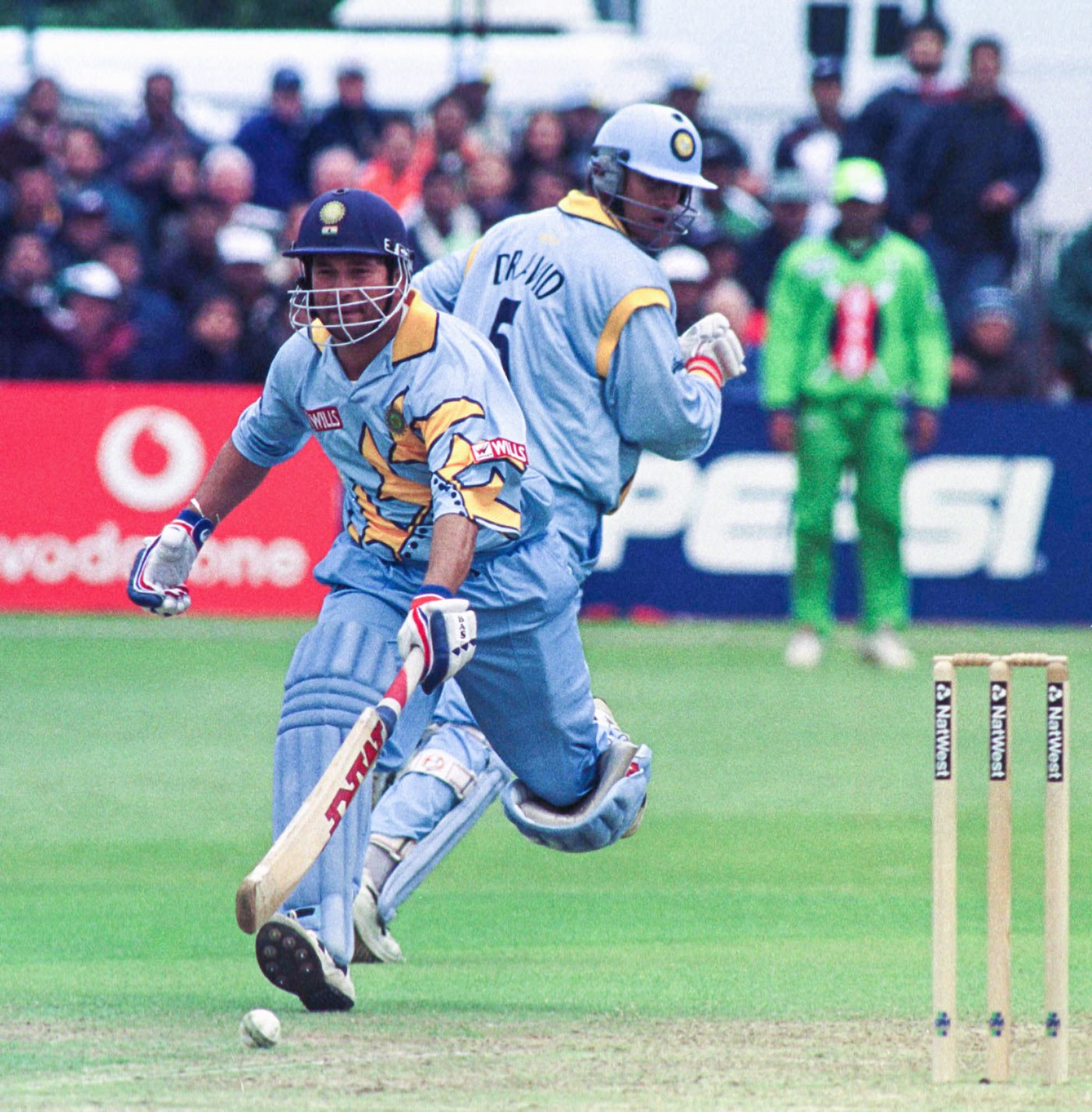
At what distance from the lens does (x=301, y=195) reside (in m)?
16.4

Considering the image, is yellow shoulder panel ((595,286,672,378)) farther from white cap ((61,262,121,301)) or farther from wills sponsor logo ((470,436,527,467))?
white cap ((61,262,121,301))

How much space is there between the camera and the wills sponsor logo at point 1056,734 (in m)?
4.61

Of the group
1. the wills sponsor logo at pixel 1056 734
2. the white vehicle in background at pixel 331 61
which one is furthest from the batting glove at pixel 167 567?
the white vehicle in background at pixel 331 61

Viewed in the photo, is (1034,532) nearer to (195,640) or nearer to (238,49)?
(195,640)

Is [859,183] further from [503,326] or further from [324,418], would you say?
[324,418]

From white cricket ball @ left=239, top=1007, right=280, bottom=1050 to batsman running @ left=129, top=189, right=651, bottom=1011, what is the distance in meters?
0.27

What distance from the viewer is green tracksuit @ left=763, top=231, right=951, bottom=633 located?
12.5 m

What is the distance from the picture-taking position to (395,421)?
5.48 m

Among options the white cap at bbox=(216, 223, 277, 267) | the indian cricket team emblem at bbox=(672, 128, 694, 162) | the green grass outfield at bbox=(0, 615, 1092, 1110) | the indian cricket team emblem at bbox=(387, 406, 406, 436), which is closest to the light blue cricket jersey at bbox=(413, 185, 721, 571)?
the indian cricket team emblem at bbox=(672, 128, 694, 162)

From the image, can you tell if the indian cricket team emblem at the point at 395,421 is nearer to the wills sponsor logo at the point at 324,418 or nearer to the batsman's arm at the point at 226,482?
the wills sponsor logo at the point at 324,418

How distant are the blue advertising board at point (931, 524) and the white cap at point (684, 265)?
88cm

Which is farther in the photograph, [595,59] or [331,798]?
[595,59]

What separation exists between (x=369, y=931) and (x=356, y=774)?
982mm

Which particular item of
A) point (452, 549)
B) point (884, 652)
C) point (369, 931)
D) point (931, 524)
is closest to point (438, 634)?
point (452, 549)
